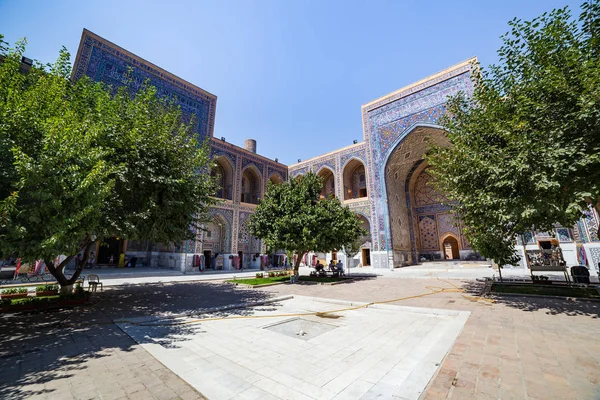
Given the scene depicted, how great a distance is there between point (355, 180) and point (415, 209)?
7.31 metres

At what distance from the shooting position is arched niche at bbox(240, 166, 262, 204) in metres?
27.7

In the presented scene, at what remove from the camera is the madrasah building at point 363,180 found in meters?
18.8

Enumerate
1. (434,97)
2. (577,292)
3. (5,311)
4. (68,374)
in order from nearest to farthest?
(68,374) → (5,311) → (577,292) → (434,97)

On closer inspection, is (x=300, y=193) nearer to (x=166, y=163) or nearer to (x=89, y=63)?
(x=166, y=163)

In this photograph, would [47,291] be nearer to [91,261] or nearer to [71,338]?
[71,338]

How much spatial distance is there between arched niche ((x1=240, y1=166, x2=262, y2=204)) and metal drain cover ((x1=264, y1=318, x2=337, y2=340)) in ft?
73.1

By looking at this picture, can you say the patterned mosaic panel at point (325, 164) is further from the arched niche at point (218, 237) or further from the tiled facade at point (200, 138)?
the arched niche at point (218, 237)

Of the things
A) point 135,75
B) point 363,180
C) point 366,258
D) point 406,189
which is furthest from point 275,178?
point 135,75

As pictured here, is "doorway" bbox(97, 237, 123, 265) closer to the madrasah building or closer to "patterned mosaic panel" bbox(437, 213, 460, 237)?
the madrasah building

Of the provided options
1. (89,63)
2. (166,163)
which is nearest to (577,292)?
(166,163)

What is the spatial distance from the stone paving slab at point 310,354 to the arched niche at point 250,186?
72.0ft

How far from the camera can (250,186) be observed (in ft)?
93.0

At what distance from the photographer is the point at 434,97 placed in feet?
67.7

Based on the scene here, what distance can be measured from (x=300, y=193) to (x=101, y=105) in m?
9.29
